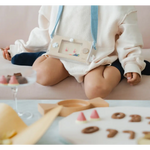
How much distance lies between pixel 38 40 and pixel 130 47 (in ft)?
0.75

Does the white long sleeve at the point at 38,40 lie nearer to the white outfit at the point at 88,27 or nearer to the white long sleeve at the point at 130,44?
the white outfit at the point at 88,27

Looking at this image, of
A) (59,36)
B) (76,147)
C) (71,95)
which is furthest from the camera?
(71,95)

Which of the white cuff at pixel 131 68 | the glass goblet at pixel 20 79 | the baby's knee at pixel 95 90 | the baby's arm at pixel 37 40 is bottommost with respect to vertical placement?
the baby's knee at pixel 95 90

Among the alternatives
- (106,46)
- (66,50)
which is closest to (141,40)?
(106,46)

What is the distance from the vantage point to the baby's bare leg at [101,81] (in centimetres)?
58

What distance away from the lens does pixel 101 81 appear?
0.59 meters

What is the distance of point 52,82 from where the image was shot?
613 mm

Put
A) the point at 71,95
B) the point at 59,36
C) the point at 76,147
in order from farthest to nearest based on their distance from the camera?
1. the point at 71,95
2. the point at 59,36
3. the point at 76,147

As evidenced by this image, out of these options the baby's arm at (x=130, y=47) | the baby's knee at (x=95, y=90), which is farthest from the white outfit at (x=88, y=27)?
the baby's knee at (x=95, y=90)

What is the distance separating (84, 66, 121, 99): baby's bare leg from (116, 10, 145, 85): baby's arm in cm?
4

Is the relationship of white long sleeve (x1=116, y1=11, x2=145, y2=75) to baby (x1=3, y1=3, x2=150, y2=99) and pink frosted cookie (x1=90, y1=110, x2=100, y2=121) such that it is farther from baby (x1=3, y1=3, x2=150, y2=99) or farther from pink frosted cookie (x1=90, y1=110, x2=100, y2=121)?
pink frosted cookie (x1=90, y1=110, x2=100, y2=121)

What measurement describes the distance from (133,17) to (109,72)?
Result: 251 mm

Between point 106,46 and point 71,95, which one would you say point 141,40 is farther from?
point 71,95

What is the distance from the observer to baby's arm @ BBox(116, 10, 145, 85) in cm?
41
